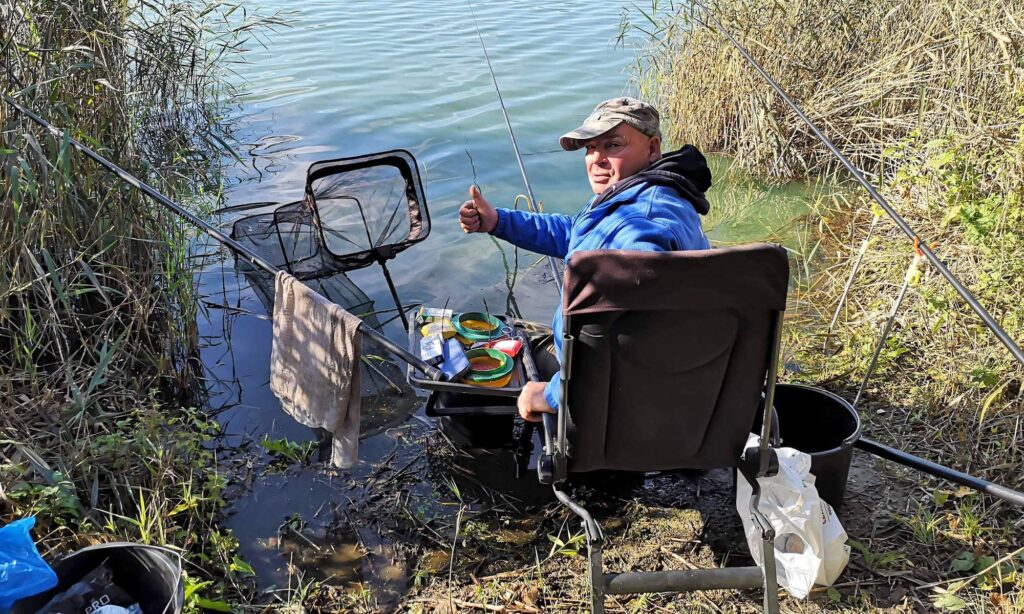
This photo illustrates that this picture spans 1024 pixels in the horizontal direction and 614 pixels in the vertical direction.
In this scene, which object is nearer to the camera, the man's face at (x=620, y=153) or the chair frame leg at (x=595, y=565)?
the chair frame leg at (x=595, y=565)

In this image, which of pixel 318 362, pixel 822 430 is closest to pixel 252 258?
pixel 318 362

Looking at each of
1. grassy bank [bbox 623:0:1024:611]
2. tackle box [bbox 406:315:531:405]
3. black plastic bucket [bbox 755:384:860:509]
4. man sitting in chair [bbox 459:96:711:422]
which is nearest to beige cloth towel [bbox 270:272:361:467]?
tackle box [bbox 406:315:531:405]

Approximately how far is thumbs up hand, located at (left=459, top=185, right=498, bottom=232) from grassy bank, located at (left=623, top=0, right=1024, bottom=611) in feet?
4.74

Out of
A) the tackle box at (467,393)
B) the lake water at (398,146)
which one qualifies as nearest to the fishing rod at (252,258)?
the tackle box at (467,393)

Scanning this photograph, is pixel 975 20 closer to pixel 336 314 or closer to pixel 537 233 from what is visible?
pixel 537 233

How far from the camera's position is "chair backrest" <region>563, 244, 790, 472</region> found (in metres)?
1.80

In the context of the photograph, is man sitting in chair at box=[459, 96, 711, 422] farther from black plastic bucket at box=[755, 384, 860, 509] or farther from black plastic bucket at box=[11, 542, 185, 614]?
black plastic bucket at box=[11, 542, 185, 614]

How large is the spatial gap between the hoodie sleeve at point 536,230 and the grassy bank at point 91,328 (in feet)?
4.22

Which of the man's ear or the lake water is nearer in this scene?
the man's ear

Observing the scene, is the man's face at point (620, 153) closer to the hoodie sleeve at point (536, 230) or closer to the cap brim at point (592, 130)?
the cap brim at point (592, 130)

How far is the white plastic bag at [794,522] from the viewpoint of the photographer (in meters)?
2.22

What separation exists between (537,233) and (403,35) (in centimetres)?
837

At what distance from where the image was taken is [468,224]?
296 centimetres

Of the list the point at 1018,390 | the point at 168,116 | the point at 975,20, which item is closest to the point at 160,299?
the point at 168,116
